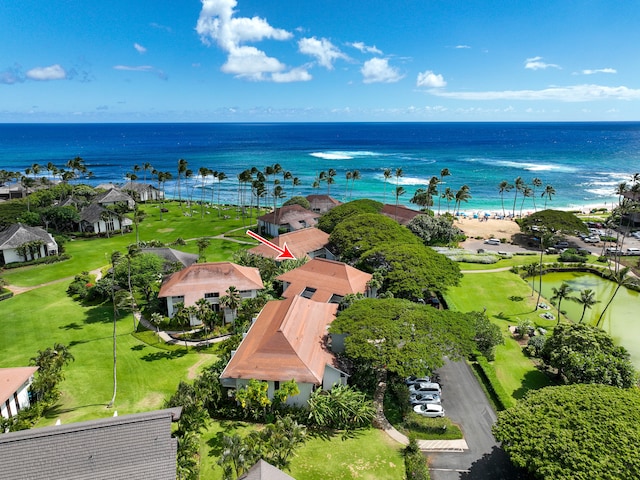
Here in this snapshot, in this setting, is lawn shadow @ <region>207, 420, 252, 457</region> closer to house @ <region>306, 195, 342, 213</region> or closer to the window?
the window

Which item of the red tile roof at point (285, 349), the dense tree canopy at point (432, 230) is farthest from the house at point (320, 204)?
the red tile roof at point (285, 349)

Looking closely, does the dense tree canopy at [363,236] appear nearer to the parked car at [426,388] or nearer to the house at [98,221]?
the parked car at [426,388]

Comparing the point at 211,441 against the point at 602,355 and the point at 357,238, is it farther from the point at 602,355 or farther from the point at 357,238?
the point at 357,238

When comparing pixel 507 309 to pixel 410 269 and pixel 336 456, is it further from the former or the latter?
pixel 336 456

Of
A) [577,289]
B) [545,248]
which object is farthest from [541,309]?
[545,248]

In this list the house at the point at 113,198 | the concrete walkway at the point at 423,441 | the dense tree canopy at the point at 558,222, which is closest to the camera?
the concrete walkway at the point at 423,441

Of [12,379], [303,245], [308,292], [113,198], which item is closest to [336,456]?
[308,292]
